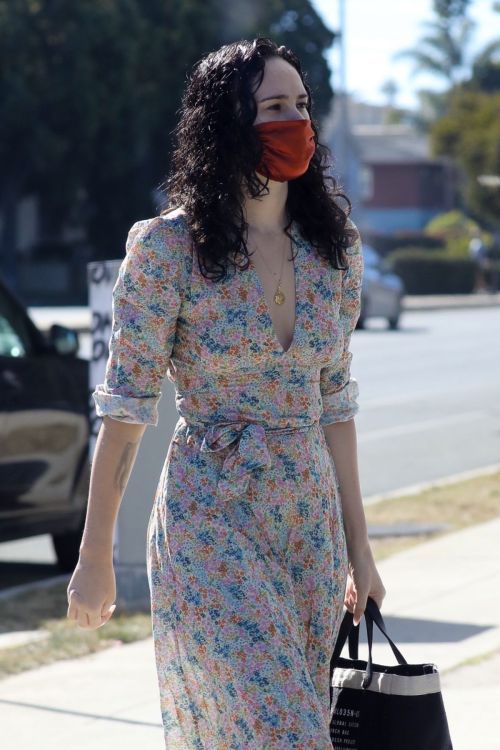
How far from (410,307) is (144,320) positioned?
36.0 meters

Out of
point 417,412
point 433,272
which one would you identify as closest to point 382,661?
point 417,412

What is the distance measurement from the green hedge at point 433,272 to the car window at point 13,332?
1595 inches

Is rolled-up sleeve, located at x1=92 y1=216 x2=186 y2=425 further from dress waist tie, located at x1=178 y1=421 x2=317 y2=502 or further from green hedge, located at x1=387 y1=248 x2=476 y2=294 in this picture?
green hedge, located at x1=387 y1=248 x2=476 y2=294

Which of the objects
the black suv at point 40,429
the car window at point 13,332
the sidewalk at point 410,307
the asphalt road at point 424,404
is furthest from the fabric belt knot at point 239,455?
the sidewalk at point 410,307

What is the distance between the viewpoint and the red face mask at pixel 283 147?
2.90m

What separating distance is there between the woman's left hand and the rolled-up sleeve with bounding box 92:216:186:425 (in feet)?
1.83

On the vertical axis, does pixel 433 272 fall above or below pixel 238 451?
below

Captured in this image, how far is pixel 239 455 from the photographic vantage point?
284 cm

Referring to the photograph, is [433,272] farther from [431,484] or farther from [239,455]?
[239,455]

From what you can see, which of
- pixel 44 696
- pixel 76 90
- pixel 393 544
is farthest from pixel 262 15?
pixel 44 696

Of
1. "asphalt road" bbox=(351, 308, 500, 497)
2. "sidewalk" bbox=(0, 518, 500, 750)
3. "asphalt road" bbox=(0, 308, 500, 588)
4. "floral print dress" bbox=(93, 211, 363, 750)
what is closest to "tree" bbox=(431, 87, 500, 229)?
"asphalt road" bbox=(351, 308, 500, 497)

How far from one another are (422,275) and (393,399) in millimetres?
31557

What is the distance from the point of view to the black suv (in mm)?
6922

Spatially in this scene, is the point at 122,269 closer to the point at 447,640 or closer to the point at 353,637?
the point at 353,637
